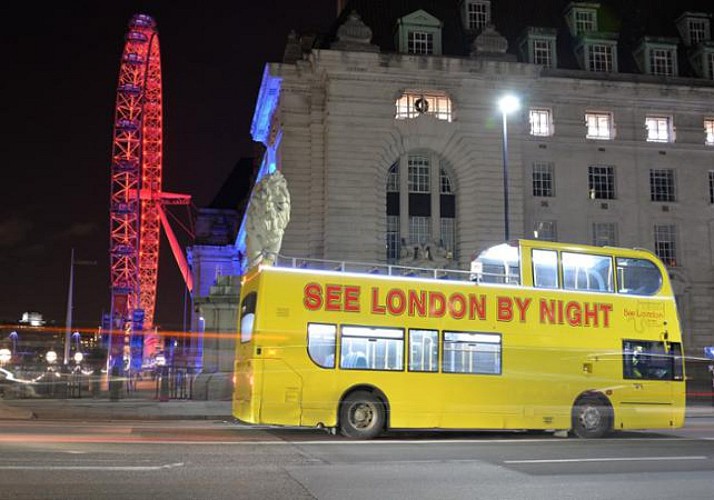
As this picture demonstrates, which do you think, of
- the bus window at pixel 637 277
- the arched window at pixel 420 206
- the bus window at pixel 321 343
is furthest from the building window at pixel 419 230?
the bus window at pixel 321 343

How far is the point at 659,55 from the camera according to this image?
49656 millimetres

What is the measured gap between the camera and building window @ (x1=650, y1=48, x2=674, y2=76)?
4934 cm

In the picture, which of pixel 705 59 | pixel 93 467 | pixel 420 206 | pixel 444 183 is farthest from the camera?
pixel 705 59

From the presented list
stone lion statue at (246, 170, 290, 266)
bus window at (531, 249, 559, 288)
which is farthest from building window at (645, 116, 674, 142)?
bus window at (531, 249, 559, 288)

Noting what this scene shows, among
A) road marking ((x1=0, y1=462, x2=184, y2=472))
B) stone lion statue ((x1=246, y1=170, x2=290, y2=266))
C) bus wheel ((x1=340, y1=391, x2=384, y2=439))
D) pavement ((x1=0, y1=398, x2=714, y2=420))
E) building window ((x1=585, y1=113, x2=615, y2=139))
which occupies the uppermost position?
building window ((x1=585, y1=113, x2=615, y2=139))

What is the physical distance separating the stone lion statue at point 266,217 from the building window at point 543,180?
72.7ft

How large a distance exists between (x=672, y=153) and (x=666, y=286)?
31586 millimetres

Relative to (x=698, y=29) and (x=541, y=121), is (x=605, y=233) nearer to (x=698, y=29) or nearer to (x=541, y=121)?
(x=541, y=121)

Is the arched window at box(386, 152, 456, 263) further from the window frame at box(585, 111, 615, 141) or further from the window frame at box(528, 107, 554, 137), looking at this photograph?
the window frame at box(585, 111, 615, 141)

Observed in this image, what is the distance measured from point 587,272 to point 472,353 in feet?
11.6

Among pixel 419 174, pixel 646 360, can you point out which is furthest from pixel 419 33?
pixel 646 360

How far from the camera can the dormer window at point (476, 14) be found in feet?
159

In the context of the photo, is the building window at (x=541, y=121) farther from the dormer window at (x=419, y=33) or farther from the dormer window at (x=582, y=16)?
the dormer window at (x=582, y=16)

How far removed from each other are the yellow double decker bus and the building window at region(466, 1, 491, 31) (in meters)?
32.5
